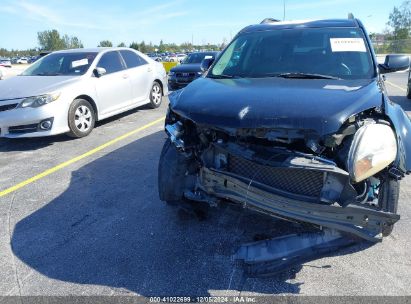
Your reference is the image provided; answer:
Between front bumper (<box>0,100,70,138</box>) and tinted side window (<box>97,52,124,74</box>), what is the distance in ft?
5.67

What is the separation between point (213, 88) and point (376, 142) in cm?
145

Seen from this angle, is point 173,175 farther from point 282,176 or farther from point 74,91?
point 74,91

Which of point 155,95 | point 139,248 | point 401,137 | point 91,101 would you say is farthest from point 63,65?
point 401,137

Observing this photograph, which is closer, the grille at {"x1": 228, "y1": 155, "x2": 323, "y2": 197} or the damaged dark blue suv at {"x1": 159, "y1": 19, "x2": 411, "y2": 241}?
the damaged dark blue suv at {"x1": 159, "y1": 19, "x2": 411, "y2": 241}

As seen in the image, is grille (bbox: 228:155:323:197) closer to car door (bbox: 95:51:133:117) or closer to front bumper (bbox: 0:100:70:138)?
front bumper (bbox: 0:100:70:138)

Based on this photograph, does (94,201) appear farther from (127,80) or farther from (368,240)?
(127,80)

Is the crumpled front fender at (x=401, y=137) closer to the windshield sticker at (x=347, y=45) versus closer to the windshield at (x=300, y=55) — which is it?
the windshield at (x=300, y=55)

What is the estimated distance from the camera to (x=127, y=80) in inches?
315

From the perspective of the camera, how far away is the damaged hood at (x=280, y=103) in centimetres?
239

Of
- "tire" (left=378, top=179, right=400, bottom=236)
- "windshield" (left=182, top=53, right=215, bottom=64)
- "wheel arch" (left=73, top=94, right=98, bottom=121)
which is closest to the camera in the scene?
"tire" (left=378, top=179, right=400, bottom=236)

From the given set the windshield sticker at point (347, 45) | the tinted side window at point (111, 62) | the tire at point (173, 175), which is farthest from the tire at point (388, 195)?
the tinted side window at point (111, 62)

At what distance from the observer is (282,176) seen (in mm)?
2547

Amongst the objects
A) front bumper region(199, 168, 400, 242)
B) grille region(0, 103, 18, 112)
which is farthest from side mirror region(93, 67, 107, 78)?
front bumper region(199, 168, 400, 242)

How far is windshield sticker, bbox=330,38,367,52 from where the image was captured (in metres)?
3.70
